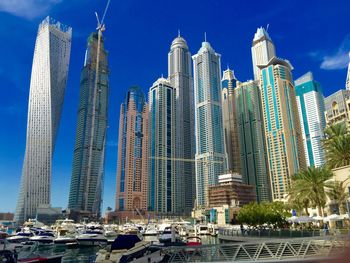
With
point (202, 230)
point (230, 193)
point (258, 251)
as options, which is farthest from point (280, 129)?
point (258, 251)

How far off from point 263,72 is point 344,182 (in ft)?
540

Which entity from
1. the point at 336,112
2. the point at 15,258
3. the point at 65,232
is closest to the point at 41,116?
the point at 65,232

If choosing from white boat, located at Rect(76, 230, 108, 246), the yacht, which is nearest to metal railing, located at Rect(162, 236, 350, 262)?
the yacht

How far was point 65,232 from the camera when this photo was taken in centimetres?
6850

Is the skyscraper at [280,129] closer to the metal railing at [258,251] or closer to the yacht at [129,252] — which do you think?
the yacht at [129,252]

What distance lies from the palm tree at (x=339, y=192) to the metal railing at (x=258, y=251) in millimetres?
22129

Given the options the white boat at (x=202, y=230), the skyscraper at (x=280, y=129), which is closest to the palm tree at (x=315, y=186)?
the white boat at (x=202, y=230)

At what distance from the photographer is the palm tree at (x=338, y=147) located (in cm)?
4109

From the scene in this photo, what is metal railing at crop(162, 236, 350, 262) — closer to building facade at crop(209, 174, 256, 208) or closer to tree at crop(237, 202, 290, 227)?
tree at crop(237, 202, 290, 227)

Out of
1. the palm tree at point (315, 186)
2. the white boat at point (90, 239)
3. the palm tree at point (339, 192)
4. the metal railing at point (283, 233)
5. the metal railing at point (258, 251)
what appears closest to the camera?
the metal railing at point (258, 251)

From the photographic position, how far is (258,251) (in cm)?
1897

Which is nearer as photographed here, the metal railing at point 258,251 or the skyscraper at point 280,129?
the metal railing at point 258,251

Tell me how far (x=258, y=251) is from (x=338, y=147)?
28838 mm

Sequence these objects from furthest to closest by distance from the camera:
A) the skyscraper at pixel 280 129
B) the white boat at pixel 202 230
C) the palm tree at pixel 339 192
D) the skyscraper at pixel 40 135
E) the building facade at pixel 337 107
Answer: the skyscraper at pixel 40 135 → the skyscraper at pixel 280 129 → the building facade at pixel 337 107 → the white boat at pixel 202 230 → the palm tree at pixel 339 192
